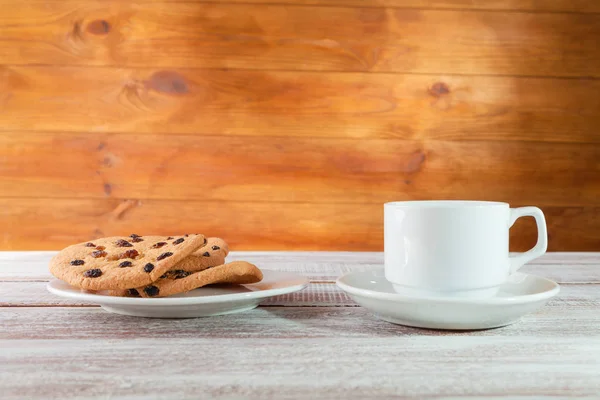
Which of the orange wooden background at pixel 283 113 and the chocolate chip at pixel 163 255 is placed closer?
the chocolate chip at pixel 163 255

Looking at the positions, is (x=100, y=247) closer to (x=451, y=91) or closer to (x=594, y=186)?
(x=451, y=91)

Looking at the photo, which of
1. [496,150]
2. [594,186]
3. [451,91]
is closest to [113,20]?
[451,91]

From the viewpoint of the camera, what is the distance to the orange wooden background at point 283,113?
5.69 ft

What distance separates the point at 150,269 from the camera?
52 cm

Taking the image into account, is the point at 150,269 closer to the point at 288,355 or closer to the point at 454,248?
the point at 288,355

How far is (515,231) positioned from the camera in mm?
1837

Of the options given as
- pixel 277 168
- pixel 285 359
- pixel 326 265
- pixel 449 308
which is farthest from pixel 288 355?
pixel 277 168

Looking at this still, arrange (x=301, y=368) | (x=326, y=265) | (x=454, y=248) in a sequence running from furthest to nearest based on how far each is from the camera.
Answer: (x=326, y=265) < (x=454, y=248) < (x=301, y=368)

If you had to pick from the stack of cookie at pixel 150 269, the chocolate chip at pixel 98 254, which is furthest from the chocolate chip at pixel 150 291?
the chocolate chip at pixel 98 254

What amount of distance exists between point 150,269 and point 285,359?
6.6 inches

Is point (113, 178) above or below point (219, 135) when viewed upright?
below

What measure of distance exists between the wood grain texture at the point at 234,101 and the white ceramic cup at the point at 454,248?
4.09 feet

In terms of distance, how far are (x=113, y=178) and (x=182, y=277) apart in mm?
1322

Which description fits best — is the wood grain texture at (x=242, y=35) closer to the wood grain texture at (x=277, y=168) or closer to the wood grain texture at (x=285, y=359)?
the wood grain texture at (x=277, y=168)
